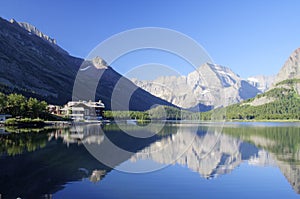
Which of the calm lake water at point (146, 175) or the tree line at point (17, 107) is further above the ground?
the tree line at point (17, 107)

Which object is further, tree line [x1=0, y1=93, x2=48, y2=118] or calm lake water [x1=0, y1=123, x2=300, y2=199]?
tree line [x1=0, y1=93, x2=48, y2=118]

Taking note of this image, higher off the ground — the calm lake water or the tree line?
the tree line

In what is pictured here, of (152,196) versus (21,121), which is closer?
(152,196)

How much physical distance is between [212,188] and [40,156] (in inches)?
812

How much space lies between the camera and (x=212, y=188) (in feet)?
70.9

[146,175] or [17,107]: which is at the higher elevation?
[17,107]

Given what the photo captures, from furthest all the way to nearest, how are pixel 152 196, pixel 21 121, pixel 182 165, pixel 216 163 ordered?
pixel 21 121, pixel 216 163, pixel 182 165, pixel 152 196

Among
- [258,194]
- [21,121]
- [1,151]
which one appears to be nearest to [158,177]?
[258,194]

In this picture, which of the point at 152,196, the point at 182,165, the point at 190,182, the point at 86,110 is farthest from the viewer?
the point at 86,110

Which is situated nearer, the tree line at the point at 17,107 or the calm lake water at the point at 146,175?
the calm lake water at the point at 146,175

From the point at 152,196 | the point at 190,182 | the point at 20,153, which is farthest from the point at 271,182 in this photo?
the point at 20,153

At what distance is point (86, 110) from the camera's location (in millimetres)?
171500

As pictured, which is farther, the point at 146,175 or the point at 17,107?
the point at 17,107

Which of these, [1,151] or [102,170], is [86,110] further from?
[102,170]
